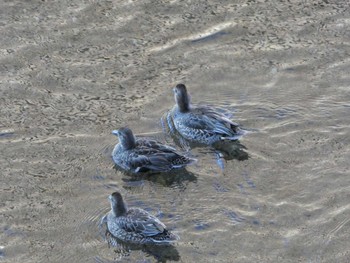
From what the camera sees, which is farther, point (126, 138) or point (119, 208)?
point (126, 138)

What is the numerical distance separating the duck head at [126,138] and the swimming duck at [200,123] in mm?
962

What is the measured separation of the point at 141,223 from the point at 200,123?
8.06ft

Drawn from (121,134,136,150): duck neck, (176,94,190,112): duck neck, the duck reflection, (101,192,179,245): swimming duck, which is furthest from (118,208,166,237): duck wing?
(176,94,190,112): duck neck

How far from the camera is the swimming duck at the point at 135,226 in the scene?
382 inches

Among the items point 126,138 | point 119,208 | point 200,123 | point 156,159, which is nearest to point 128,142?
point 126,138

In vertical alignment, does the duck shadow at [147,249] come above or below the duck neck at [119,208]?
below

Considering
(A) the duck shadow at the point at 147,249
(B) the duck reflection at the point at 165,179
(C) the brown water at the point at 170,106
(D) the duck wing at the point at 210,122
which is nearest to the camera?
(A) the duck shadow at the point at 147,249

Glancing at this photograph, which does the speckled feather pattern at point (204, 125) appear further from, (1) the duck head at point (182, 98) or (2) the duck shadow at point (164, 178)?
(2) the duck shadow at point (164, 178)

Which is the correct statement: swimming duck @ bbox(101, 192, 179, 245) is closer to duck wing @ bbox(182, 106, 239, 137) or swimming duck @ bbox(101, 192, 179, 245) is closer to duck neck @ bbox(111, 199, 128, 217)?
duck neck @ bbox(111, 199, 128, 217)

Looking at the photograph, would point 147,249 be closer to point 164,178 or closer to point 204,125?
point 164,178

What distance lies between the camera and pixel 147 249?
9828 mm

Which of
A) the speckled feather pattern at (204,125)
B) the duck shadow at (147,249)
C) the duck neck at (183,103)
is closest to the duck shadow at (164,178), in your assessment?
the speckled feather pattern at (204,125)

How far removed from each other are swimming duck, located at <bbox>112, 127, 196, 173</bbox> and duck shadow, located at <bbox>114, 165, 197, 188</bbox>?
2.7 inches

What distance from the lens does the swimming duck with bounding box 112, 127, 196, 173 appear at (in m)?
11.0
